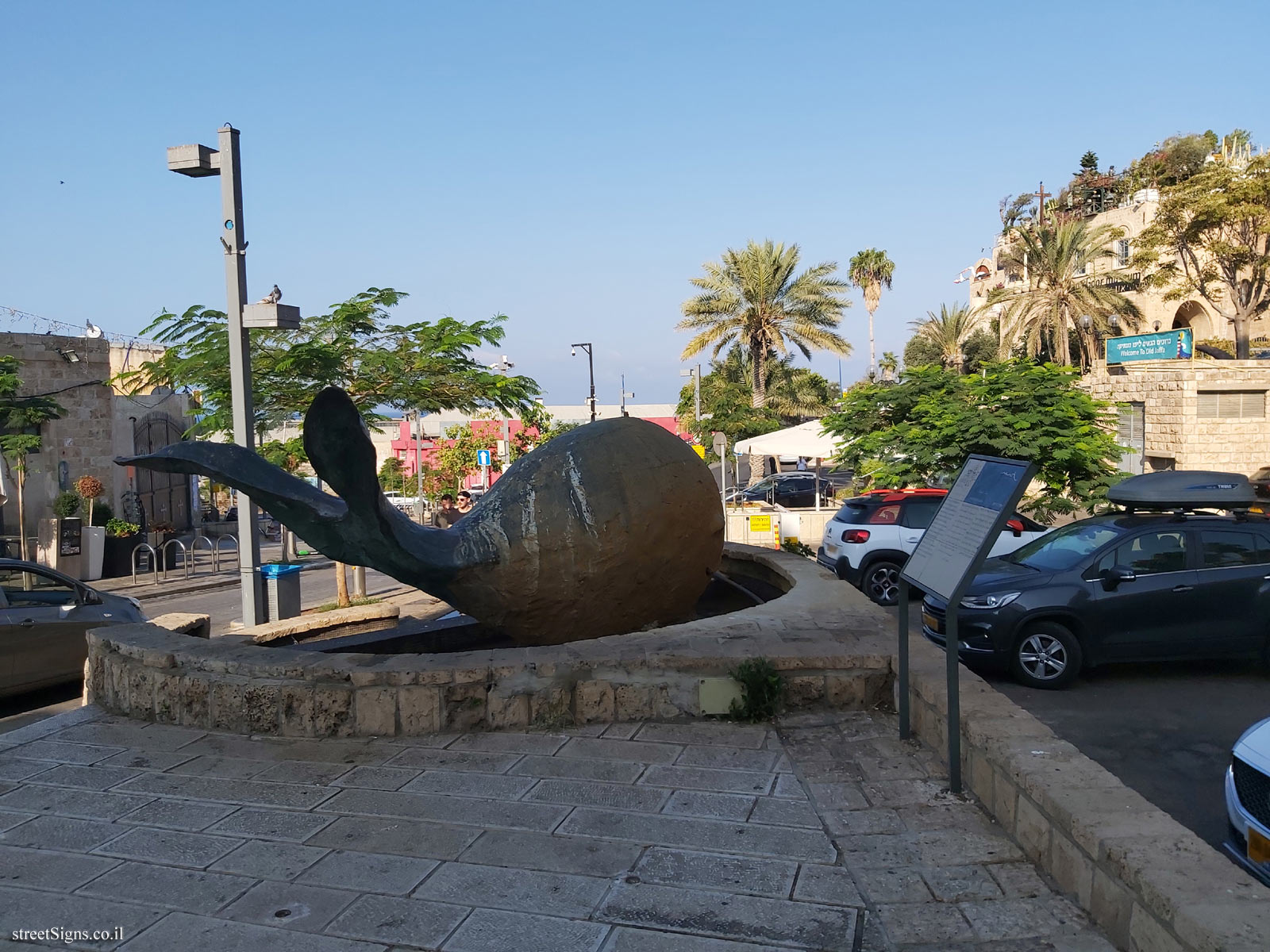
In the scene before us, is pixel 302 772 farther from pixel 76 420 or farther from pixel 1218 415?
pixel 1218 415

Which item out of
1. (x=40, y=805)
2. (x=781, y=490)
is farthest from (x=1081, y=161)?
(x=40, y=805)

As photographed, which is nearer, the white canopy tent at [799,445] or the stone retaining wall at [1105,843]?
the stone retaining wall at [1105,843]

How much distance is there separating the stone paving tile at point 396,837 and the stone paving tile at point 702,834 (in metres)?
0.43

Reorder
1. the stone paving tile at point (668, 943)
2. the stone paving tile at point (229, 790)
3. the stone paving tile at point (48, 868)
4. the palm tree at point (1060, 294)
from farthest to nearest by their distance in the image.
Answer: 1. the palm tree at point (1060, 294)
2. the stone paving tile at point (229, 790)
3. the stone paving tile at point (48, 868)
4. the stone paving tile at point (668, 943)

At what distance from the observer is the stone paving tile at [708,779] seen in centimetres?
441

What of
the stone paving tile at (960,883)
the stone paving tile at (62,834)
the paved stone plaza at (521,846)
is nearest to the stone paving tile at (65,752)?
the paved stone plaza at (521,846)

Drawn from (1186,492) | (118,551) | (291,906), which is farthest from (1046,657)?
(118,551)

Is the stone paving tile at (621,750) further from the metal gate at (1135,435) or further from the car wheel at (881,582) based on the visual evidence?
the metal gate at (1135,435)

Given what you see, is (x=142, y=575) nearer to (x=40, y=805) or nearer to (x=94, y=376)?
(x=94, y=376)

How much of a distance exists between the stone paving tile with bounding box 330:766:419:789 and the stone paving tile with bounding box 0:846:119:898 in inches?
41.2

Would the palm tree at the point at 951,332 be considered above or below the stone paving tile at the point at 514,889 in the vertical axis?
above

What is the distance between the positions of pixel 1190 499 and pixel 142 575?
19.5m

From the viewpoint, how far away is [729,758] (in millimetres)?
4801

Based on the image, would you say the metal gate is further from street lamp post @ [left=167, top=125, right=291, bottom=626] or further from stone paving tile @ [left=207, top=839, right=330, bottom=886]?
stone paving tile @ [left=207, top=839, right=330, bottom=886]
